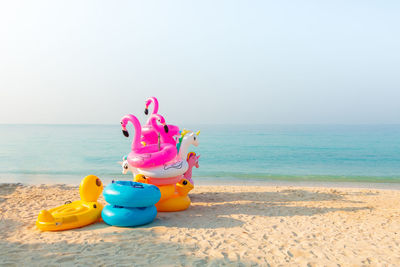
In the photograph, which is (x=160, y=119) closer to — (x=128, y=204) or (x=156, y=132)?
(x=156, y=132)

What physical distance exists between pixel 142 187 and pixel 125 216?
0.64 m

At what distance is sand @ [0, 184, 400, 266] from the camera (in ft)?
15.6

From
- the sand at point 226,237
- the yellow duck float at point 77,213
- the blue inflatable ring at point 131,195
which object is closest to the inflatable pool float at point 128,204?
the blue inflatable ring at point 131,195

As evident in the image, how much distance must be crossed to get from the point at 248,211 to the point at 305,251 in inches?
108

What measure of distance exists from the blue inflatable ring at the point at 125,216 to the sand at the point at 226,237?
0.14 metres

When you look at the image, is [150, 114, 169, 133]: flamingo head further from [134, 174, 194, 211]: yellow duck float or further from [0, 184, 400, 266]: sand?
[0, 184, 400, 266]: sand

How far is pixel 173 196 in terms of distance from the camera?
756 cm

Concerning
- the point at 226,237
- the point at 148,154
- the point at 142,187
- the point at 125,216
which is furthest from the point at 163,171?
the point at 226,237

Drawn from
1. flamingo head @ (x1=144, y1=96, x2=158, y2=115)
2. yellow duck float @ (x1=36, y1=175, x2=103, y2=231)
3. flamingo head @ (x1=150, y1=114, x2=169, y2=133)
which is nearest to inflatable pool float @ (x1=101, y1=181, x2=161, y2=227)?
yellow duck float @ (x1=36, y1=175, x2=103, y2=231)

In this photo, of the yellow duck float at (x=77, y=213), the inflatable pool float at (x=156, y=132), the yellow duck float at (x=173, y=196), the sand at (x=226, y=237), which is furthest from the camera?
the inflatable pool float at (x=156, y=132)

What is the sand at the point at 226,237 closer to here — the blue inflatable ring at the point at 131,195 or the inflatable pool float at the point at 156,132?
the blue inflatable ring at the point at 131,195

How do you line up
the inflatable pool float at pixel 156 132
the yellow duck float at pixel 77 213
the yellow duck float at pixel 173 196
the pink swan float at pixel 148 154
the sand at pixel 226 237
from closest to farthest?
the sand at pixel 226 237, the yellow duck float at pixel 77 213, the pink swan float at pixel 148 154, the yellow duck float at pixel 173 196, the inflatable pool float at pixel 156 132

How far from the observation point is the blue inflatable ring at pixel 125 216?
607cm

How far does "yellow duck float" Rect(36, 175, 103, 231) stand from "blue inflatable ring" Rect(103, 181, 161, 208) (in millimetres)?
580
